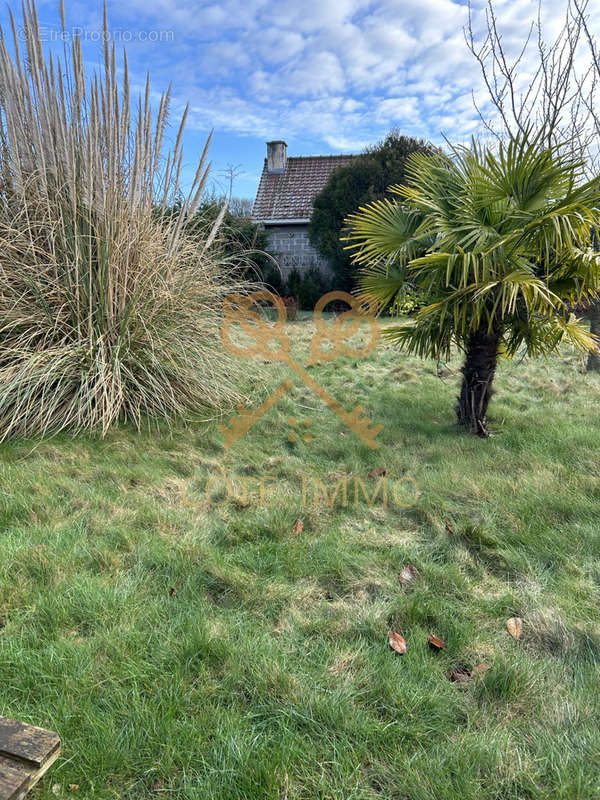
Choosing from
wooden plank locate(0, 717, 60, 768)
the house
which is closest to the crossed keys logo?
wooden plank locate(0, 717, 60, 768)

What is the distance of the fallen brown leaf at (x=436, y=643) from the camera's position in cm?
149

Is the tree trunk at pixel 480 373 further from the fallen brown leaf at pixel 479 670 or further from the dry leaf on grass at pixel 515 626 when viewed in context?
the fallen brown leaf at pixel 479 670

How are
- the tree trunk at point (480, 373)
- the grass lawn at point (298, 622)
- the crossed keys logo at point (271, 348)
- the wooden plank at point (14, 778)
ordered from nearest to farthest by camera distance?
the wooden plank at point (14, 778) → the grass lawn at point (298, 622) → the tree trunk at point (480, 373) → the crossed keys logo at point (271, 348)

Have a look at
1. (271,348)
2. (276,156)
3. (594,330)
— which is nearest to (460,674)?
(271,348)

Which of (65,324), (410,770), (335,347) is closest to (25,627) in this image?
(410,770)

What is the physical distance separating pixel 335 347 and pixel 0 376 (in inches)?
195

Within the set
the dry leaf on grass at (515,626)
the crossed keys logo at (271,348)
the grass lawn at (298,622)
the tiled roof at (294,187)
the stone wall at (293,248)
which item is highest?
the tiled roof at (294,187)

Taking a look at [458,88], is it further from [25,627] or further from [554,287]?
[25,627]

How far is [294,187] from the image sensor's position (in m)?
16.4

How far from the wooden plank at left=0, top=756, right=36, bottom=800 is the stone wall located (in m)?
14.3

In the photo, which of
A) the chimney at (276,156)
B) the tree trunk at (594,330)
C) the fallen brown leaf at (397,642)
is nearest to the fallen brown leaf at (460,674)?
the fallen brown leaf at (397,642)

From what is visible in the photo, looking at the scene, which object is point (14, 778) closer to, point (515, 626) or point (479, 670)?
point (479, 670)

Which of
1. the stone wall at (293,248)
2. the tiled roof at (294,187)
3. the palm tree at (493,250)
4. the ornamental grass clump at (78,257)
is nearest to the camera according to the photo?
the palm tree at (493,250)

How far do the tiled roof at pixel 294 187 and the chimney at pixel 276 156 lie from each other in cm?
17
